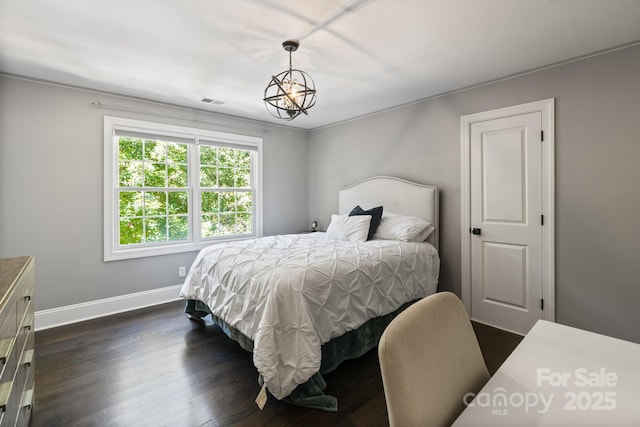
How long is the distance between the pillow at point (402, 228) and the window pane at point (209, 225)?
230 centimetres

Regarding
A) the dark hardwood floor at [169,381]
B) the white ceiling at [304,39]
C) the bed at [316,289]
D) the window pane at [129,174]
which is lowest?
the dark hardwood floor at [169,381]

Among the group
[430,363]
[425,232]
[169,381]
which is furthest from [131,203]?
[430,363]

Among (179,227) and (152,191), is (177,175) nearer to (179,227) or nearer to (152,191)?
(152,191)

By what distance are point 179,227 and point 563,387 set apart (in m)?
3.99

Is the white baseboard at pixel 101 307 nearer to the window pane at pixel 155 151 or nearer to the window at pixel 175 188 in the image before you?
the window at pixel 175 188

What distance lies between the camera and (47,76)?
2861 mm

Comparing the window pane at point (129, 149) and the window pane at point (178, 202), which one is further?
the window pane at point (178, 202)

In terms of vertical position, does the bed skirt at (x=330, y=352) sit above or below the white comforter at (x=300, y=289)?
below

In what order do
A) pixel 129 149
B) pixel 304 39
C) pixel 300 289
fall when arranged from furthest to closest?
pixel 129 149 < pixel 304 39 < pixel 300 289

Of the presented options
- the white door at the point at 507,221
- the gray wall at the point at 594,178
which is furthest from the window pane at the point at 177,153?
the white door at the point at 507,221

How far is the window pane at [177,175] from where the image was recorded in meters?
3.80

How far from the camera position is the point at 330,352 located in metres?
2.13

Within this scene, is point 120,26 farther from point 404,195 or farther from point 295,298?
point 404,195

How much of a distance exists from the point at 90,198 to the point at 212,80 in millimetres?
1863
